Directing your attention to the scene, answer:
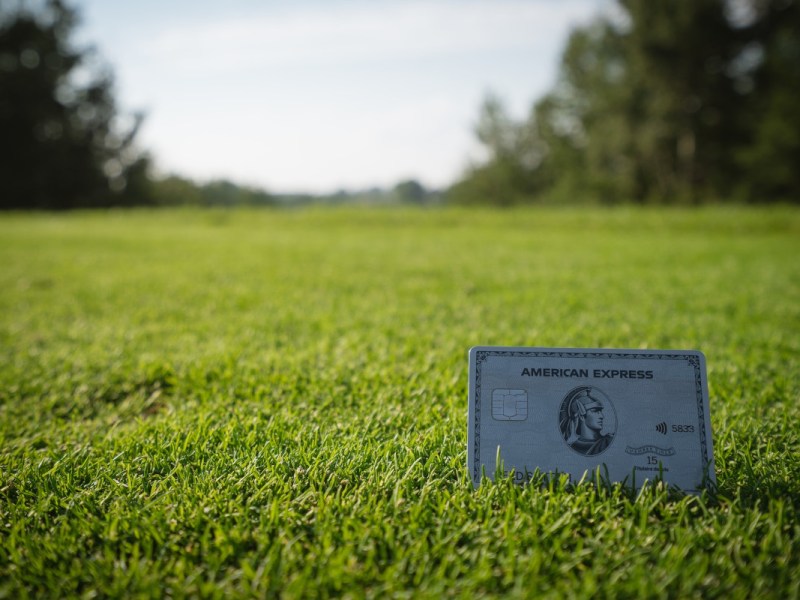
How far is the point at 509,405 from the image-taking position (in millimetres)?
1255

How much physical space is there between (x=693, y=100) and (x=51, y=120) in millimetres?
42215

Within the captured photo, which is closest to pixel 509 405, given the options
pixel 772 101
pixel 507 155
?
pixel 772 101

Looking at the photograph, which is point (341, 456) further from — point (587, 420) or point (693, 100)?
point (693, 100)

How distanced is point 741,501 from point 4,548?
1.80 meters

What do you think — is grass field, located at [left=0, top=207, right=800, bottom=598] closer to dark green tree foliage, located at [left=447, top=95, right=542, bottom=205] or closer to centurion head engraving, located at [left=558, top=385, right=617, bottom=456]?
centurion head engraving, located at [left=558, top=385, right=617, bottom=456]

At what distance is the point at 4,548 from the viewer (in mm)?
1081

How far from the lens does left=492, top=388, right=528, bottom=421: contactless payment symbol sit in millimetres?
1247

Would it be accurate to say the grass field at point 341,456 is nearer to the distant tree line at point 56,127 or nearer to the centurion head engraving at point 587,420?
the centurion head engraving at point 587,420

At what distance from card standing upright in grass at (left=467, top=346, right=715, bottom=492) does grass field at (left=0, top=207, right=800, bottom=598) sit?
0.07 meters

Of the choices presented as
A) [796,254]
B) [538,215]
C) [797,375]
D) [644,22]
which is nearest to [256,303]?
[797,375]

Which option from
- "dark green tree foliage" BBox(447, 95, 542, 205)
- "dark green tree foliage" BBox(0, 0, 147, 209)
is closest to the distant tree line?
"dark green tree foliage" BBox(0, 0, 147, 209)

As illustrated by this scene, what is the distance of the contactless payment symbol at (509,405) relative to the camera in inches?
49.1

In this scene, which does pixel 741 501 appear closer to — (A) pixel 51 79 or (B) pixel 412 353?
(B) pixel 412 353

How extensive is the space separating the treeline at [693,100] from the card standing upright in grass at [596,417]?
1112 inches
